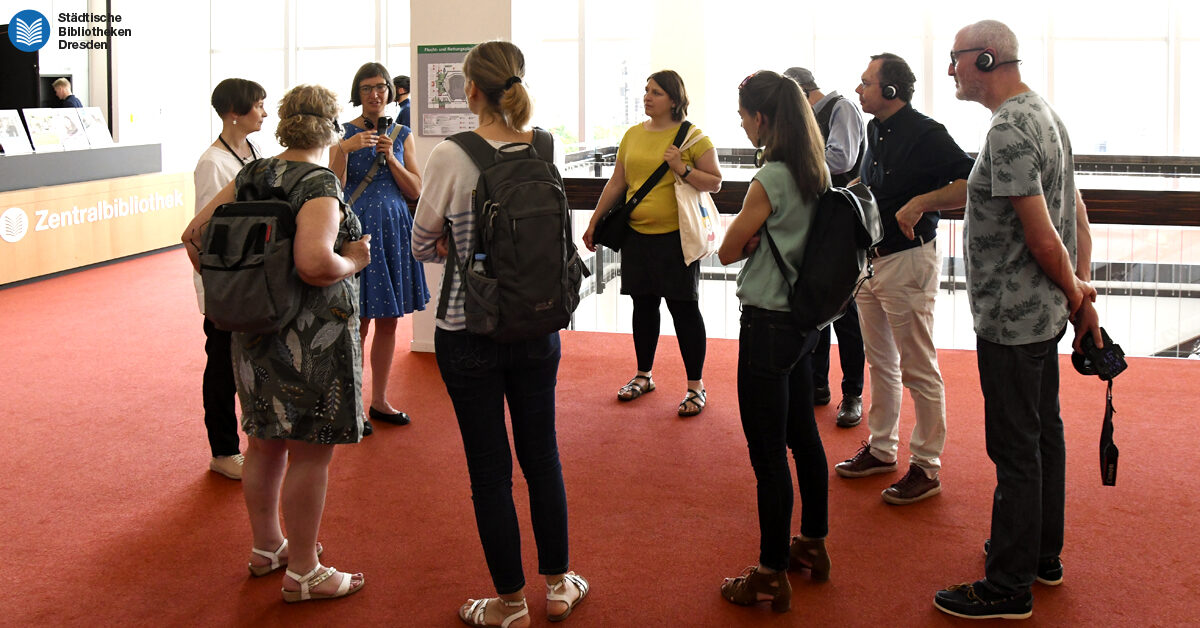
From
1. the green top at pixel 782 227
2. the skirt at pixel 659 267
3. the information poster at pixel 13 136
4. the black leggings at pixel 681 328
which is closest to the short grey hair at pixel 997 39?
the green top at pixel 782 227

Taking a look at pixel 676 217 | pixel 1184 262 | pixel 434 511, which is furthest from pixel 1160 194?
pixel 434 511

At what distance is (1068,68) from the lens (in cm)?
1359

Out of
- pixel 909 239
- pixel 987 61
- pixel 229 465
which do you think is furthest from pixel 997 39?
pixel 229 465

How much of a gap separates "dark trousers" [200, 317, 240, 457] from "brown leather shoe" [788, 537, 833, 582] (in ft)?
6.61

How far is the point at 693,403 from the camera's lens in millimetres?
4723

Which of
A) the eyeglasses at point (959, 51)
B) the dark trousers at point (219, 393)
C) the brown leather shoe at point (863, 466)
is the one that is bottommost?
the brown leather shoe at point (863, 466)

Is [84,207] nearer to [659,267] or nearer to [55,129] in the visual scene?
[55,129]

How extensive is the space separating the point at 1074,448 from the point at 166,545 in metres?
3.39

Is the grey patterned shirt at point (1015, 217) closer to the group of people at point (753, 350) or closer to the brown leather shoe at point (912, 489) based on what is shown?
the group of people at point (753, 350)

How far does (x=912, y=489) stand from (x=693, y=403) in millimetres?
1329

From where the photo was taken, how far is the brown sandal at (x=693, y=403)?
4.68m

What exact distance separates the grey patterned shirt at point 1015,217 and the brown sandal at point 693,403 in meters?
2.10

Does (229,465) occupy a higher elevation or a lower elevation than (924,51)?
lower

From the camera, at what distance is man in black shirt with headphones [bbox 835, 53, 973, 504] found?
11.3 ft
